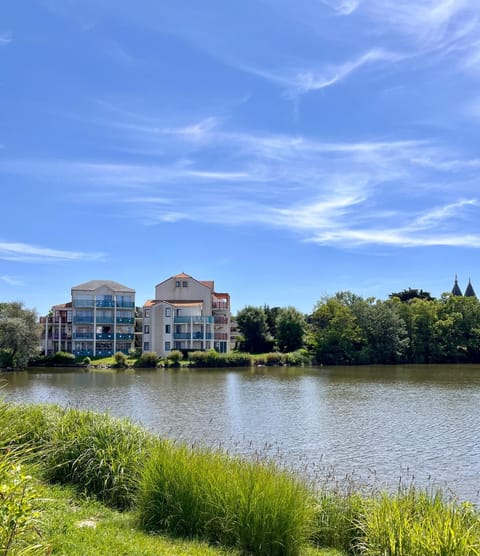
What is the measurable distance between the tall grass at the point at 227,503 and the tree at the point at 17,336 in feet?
197

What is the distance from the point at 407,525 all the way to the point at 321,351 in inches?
2926

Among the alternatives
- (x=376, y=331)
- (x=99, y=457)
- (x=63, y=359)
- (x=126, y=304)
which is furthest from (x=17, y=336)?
(x=99, y=457)

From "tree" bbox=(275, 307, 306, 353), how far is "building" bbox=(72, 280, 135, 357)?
2438cm

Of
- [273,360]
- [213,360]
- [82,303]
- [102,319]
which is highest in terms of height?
[82,303]

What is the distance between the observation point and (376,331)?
80.8 m

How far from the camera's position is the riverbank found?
22.6ft

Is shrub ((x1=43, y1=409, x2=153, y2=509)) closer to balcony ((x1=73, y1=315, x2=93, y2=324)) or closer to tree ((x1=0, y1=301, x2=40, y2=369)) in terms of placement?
tree ((x1=0, y1=301, x2=40, y2=369))

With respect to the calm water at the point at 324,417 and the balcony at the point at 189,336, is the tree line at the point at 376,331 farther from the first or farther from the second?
the calm water at the point at 324,417

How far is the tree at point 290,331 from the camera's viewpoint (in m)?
84.7

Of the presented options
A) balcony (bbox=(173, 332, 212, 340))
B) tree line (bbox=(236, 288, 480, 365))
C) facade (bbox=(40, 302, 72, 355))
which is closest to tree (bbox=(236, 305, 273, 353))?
tree line (bbox=(236, 288, 480, 365))

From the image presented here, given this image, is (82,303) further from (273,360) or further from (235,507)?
(235,507)

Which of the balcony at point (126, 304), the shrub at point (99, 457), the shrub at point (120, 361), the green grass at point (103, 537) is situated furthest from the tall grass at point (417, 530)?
the balcony at point (126, 304)

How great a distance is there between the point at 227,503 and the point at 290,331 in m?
77.8

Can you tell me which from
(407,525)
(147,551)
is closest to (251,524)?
(147,551)
